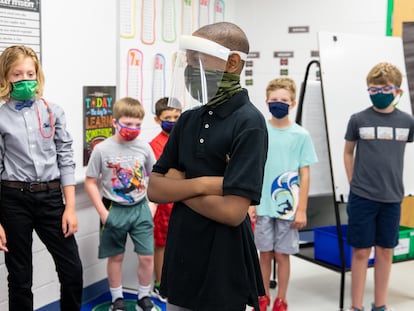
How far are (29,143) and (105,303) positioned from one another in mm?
1318

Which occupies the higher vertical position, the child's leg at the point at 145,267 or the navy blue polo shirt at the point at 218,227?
the navy blue polo shirt at the point at 218,227

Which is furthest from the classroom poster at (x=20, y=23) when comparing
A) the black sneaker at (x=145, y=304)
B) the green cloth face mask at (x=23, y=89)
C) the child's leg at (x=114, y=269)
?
the black sneaker at (x=145, y=304)

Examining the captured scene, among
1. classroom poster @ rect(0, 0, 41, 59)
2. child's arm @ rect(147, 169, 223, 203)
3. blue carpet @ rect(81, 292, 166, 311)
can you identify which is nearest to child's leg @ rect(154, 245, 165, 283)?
blue carpet @ rect(81, 292, 166, 311)

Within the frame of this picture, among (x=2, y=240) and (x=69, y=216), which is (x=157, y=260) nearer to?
(x=69, y=216)

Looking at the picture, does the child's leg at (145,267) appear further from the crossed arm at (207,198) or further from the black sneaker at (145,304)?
the crossed arm at (207,198)

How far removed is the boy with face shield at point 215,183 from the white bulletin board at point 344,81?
1829 millimetres

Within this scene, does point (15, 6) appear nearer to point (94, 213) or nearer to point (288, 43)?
point (94, 213)

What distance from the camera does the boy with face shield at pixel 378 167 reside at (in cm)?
301

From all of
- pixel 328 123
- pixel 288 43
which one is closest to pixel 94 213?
pixel 328 123

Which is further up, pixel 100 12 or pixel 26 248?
pixel 100 12

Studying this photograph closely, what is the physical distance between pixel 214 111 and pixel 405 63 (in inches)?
107

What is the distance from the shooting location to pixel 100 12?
3.30 m

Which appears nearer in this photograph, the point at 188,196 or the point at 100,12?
the point at 188,196

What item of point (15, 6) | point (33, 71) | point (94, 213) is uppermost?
point (15, 6)
